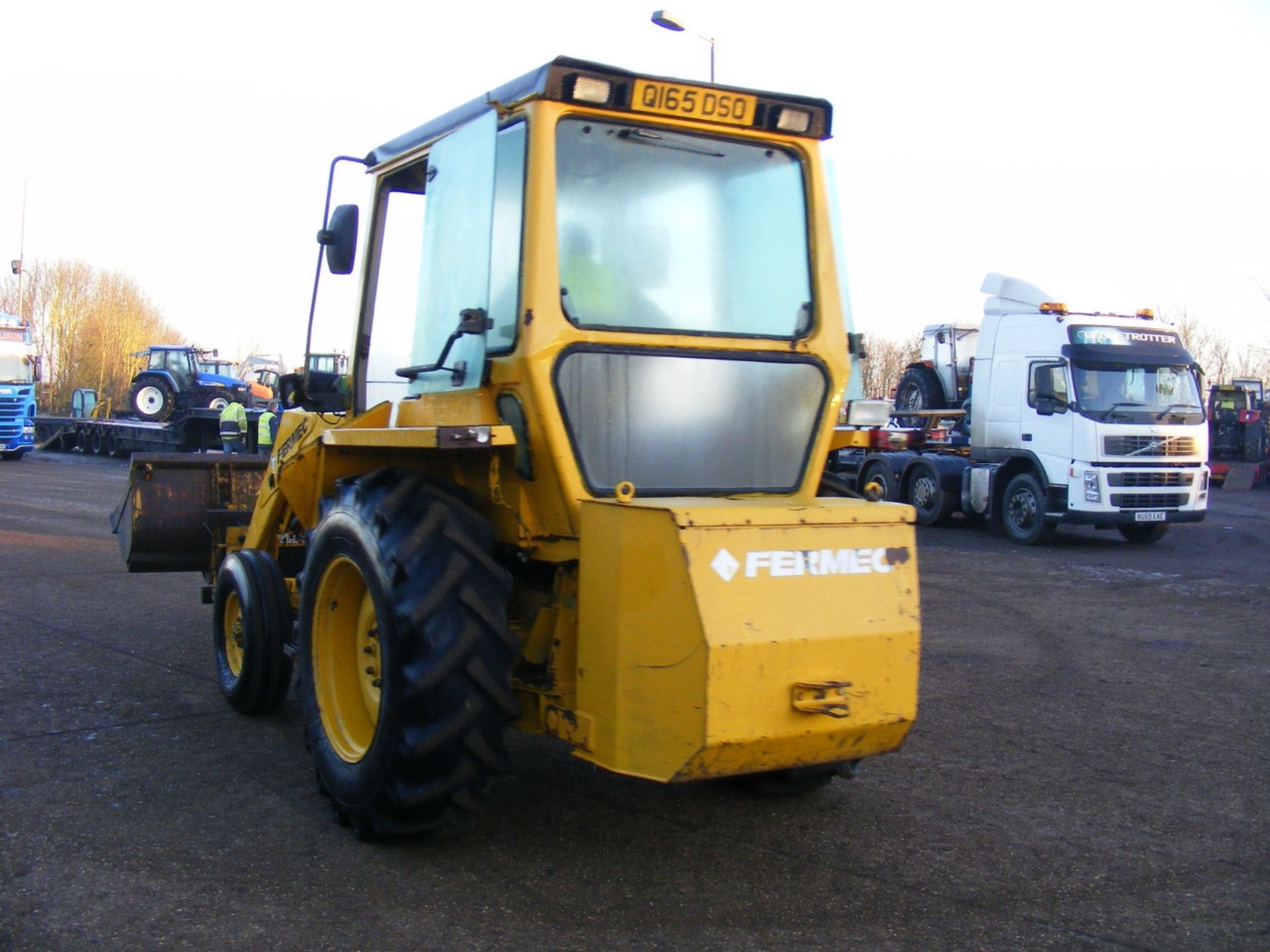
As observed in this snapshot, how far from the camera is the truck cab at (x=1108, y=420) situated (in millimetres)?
15672

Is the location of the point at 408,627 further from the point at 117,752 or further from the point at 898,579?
the point at 117,752

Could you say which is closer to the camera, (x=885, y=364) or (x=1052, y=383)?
(x=1052, y=383)

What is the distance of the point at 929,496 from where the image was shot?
1866cm

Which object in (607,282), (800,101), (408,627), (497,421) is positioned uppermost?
(800,101)

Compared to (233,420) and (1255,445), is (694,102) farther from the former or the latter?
(1255,445)

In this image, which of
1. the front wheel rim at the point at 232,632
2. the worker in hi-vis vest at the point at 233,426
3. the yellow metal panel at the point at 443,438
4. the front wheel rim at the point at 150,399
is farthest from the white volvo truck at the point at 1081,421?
the front wheel rim at the point at 150,399

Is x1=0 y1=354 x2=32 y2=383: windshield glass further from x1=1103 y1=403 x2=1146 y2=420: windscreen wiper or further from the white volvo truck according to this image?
x1=1103 y1=403 x2=1146 y2=420: windscreen wiper

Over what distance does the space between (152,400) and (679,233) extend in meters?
33.9

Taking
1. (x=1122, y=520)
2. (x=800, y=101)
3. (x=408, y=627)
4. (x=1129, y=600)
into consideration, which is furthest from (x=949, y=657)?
(x=1122, y=520)

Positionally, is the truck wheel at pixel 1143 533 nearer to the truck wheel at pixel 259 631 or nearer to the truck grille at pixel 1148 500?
the truck grille at pixel 1148 500

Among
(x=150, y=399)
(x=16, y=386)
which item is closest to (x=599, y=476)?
(x=16, y=386)

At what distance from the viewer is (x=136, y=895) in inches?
159

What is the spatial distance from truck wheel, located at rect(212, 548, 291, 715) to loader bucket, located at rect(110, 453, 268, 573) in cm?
129

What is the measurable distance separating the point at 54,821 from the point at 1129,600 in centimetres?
980
